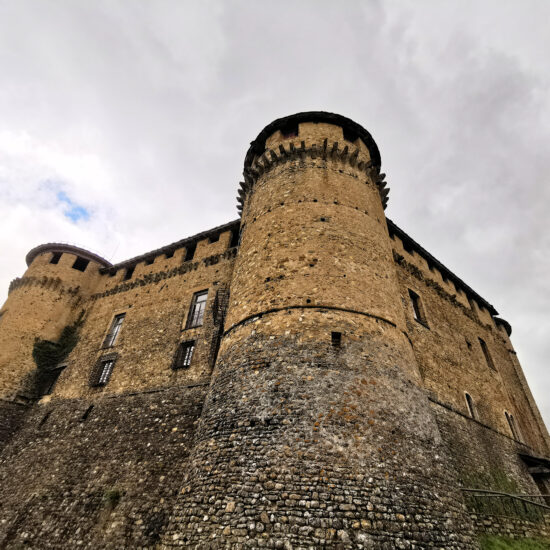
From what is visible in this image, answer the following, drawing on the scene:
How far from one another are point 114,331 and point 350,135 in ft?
40.9

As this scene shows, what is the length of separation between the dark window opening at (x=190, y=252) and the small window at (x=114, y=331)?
365cm

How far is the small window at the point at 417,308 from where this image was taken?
12.8 meters

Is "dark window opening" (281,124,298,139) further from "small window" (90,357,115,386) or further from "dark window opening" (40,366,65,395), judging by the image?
"dark window opening" (40,366,65,395)

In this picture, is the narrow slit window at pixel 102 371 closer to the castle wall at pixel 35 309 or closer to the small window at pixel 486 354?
the castle wall at pixel 35 309

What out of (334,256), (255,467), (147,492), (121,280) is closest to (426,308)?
(334,256)

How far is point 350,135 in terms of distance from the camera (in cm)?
1317

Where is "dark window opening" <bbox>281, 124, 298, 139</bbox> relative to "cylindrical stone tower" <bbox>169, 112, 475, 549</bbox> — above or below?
above

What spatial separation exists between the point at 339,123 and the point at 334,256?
20.6 ft

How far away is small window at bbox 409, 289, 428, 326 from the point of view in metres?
12.8

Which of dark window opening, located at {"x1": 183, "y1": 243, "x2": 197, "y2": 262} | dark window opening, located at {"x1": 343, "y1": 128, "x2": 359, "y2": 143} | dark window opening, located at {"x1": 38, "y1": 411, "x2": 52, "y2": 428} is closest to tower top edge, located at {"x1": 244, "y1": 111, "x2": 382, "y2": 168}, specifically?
dark window opening, located at {"x1": 343, "y1": 128, "x2": 359, "y2": 143}

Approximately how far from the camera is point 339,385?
6.99 meters

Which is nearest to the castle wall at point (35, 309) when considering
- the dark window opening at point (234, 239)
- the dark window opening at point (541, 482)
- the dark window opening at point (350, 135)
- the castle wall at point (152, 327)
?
the castle wall at point (152, 327)

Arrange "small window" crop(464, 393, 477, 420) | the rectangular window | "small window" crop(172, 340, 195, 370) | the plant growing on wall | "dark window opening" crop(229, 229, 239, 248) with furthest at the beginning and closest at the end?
the plant growing on wall, "dark window opening" crop(229, 229, 239, 248), the rectangular window, "small window" crop(464, 393, 477, 420), "small window" crop(172, 340, 195, 370)

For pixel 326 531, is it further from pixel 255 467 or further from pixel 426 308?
pixel 426 308
